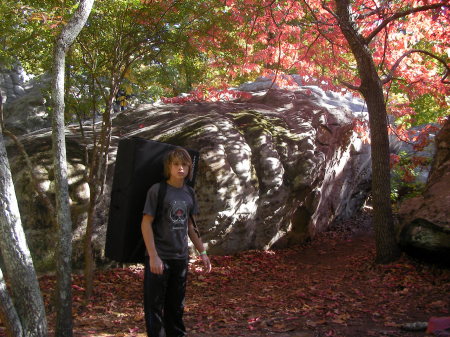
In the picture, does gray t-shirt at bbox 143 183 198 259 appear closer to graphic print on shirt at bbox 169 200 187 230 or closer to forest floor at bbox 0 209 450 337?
graphic print on shirt at bbox 169 200 187 230

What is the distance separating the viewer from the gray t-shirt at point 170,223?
3.49 meters

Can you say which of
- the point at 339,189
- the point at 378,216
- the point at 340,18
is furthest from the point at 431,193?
the point at 339,189

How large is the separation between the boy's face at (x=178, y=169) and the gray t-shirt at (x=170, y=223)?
110mm

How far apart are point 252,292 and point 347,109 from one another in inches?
268

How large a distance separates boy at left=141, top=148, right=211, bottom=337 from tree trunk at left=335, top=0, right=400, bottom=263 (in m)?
4.68

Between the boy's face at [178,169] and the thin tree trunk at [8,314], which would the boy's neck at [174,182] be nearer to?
the boy's face at [178,169]

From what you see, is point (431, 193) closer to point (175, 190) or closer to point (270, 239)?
point (270, 239)

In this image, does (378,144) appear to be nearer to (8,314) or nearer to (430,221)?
(430,221)

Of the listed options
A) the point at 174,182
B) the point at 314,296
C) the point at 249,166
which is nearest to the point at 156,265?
the point at 174,182

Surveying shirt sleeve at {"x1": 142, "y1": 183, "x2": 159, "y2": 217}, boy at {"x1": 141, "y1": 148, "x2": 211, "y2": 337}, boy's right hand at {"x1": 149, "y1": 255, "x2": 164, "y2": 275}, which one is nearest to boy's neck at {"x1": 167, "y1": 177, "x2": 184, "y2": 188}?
boy at {"x1": 141, "y1": 148, "x2": 211, "y2": 337}

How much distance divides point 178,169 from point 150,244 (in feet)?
2.08

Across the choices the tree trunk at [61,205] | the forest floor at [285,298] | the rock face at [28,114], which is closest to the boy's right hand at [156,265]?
the tree trunk at [61,205]

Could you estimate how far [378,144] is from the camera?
7.32 m

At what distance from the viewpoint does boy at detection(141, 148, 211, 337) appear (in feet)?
11.2
